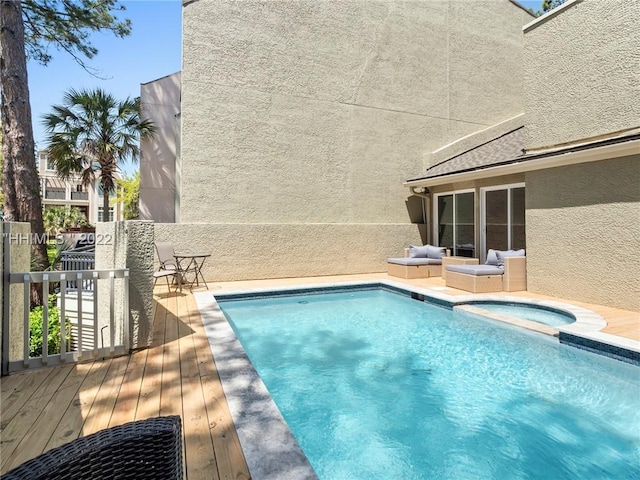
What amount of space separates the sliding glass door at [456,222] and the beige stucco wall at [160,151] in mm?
10234

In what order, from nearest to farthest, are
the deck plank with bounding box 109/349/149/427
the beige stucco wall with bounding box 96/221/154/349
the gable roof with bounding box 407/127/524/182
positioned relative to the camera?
the deck plank with bounding box 109/349/149/427
the beige stucco wall with bounding box 96/221/154/349
the gable roof with bounding box 407/127/524/182

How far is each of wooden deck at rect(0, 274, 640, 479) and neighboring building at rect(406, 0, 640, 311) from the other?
7.83m

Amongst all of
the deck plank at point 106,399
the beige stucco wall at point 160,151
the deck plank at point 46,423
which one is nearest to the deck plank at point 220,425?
the deck plank at point 106,399

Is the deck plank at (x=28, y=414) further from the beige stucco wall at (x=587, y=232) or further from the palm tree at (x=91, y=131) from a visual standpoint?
the palm tree at (x=91, y=131)

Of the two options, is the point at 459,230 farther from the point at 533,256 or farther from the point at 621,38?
the point at 621,38

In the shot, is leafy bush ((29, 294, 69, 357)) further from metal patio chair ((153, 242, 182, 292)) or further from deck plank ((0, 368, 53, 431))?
metal patio chair ((153, 242, 182, 292))

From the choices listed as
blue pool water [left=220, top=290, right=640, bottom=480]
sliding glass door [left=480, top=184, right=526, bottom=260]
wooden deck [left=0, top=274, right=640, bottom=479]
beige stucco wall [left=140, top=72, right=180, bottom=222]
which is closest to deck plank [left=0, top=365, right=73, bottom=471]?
wooden deck [left=0, top=274, right=640, bottom=479]

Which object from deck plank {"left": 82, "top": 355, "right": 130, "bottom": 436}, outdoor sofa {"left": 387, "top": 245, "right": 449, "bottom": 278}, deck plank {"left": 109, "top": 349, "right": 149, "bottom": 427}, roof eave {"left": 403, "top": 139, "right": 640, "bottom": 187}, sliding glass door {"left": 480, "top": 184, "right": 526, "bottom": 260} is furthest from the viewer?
outdoor sofa {"left": 387, "top": 245, "right": 449, "bottom": 278}

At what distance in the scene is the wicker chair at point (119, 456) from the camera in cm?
125

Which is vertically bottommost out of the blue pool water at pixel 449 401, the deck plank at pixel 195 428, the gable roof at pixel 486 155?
the blue pool water at pixel 449 401

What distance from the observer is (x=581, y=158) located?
7680 mm

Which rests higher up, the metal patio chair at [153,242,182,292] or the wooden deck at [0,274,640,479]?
the metal patio chair at [153,242,182,292]

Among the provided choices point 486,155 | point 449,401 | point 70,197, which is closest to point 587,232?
point 486,155

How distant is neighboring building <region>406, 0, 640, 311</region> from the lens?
23.4 ft
